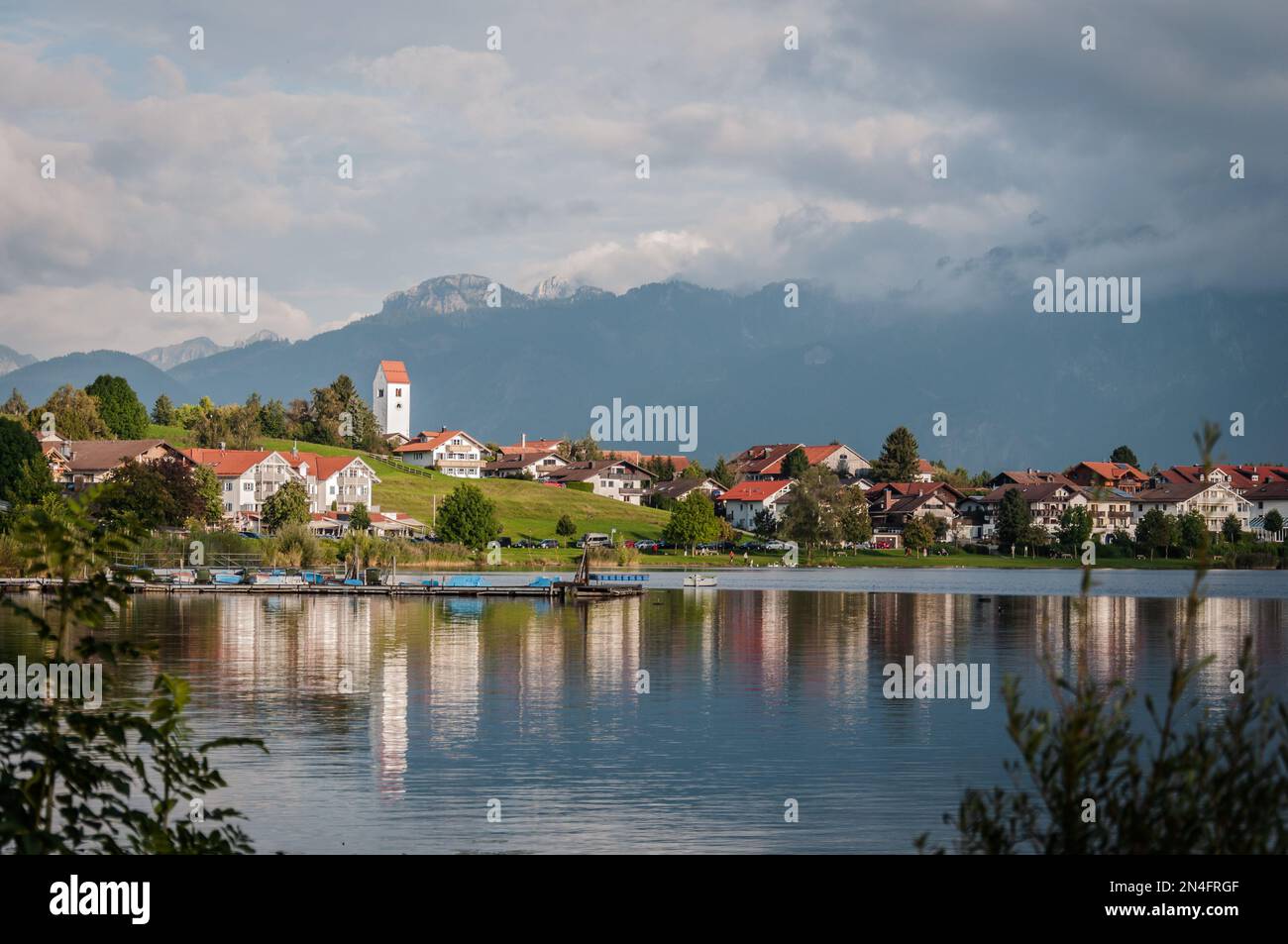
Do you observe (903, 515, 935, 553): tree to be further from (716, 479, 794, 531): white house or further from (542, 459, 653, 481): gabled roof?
(542, 459, 653, 481): gabled roof

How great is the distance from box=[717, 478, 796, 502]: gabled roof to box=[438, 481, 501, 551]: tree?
58.5 m

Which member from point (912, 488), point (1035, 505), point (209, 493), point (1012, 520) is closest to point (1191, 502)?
point (1035, 505)

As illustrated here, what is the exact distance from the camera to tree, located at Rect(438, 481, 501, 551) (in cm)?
12525

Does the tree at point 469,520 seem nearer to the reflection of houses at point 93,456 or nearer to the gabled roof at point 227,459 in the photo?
the gabled roof at point 227,459

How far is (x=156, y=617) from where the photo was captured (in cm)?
6856

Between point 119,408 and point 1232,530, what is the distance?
446 feet

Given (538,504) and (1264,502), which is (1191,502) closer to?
(1264,502)

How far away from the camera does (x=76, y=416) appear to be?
155250 millimetres

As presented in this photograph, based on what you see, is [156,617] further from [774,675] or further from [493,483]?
[493,483]

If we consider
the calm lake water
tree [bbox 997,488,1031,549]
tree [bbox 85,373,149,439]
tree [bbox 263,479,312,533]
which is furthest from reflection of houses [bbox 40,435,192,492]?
tree [bbox 997,488,1031,549]

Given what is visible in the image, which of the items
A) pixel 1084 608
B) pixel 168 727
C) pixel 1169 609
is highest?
pixel 1084 608

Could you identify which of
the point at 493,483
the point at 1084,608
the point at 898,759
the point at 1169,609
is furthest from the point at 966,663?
the point at 493,483
